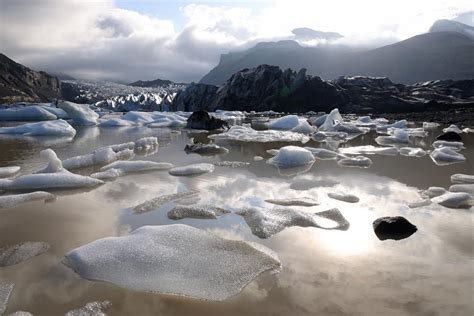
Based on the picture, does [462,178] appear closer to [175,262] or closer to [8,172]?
[175,262]

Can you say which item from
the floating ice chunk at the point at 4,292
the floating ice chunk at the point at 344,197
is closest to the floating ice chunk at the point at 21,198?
the floating ice chunk at the point at 4,292

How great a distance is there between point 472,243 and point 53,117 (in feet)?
84.0

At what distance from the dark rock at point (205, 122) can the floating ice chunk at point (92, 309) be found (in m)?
15.6

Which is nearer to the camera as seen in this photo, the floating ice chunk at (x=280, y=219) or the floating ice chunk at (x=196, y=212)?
the floating ice chunk at (x=280, y=219)

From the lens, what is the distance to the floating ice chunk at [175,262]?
97.8 inches

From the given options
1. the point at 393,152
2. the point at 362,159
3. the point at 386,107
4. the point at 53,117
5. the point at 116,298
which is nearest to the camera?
the point at 116,298

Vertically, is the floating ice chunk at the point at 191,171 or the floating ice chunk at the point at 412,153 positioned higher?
the floating ice chunk at the point at 191,171

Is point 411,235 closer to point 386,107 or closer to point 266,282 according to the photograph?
point 266,282

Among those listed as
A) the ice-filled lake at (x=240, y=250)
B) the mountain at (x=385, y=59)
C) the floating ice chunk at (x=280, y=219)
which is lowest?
the ice-filled lake at (x=240, y=250)

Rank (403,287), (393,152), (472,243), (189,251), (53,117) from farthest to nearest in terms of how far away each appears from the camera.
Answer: (53,117), (393,152), (472,243), (189,251), (403,287)

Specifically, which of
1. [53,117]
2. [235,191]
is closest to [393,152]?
[235,191]

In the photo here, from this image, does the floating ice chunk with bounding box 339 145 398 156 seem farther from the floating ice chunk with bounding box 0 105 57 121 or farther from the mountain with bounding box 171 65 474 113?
the mountain with bounding box 171 65 474 113

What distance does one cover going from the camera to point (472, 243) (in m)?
3.30

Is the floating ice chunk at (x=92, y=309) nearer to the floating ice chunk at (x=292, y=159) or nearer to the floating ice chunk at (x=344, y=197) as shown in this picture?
the floating ice chunk at (x=344, y=197)
